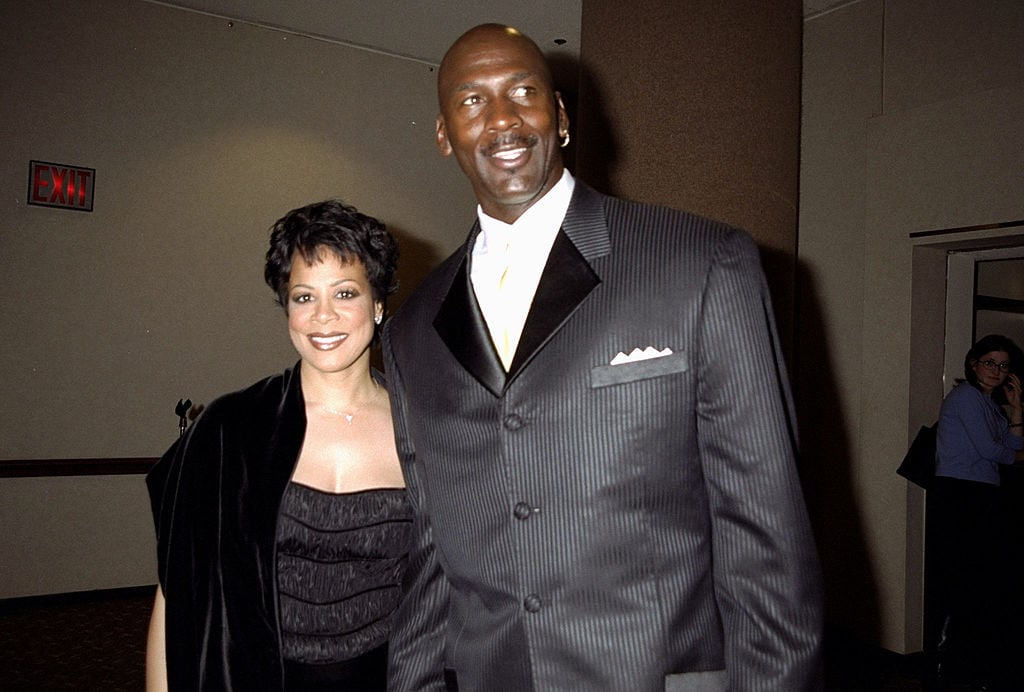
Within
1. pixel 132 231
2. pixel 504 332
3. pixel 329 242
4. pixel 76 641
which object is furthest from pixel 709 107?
pixel 76 641

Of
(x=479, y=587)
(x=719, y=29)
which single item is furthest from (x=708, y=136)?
(x=479, y=587)

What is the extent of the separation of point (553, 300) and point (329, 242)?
95cm

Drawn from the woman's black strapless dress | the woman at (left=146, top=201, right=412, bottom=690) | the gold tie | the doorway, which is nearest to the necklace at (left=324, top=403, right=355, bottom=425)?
the woman at (left=146, top=201, right=412, bottom=690)

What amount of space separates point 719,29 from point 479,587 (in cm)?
274

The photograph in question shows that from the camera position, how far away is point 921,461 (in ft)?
15.3

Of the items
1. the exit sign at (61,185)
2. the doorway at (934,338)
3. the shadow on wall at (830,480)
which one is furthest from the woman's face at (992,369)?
the exit sign at (61,185)

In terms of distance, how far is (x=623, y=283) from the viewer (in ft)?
4.17

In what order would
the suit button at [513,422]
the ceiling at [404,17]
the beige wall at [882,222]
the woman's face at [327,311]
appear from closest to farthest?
the suit button at [513,422], the woman's face at [327,311], the beige wall at [882,222], the ceiling at [404,17]

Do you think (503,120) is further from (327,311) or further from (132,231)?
(132,231)

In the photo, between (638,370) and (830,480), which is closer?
(638,370)

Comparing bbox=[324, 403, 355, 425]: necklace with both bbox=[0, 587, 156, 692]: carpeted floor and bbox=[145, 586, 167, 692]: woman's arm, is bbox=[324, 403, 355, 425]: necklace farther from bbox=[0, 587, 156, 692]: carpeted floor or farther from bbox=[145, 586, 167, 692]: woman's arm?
bbox=[0, 587, 156, 692]: carpeted floor

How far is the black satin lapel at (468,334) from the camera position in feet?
4.33

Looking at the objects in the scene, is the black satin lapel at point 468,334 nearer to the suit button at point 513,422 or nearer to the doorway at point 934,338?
the suit button at point 513,422

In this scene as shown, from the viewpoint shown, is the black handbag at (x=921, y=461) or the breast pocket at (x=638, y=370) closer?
the breast pocket at (x=638, y=370)
